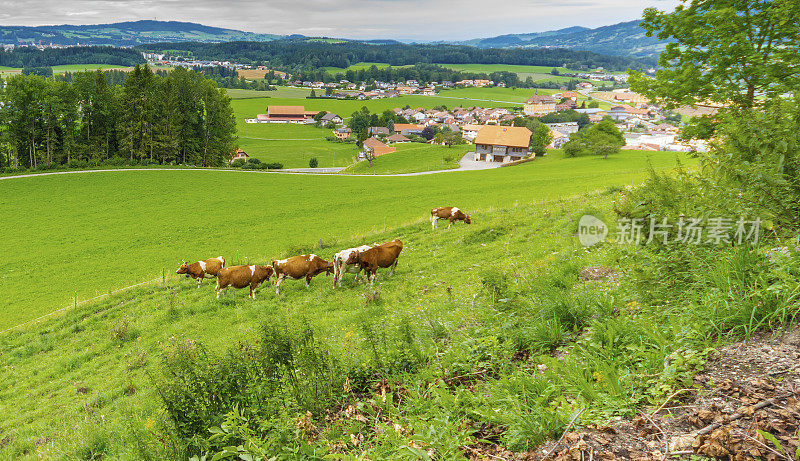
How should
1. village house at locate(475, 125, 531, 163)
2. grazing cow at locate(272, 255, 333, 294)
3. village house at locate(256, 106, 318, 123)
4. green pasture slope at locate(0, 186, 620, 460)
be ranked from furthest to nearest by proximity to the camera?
1. village house at locate(256, 106, 318, 123)
2. village house at locate(475, 125, 531, 163)
3. grazing cow at locate(272, 255, 333, 294)
4. green pasture slope at locate(0, 186, 620, 460)

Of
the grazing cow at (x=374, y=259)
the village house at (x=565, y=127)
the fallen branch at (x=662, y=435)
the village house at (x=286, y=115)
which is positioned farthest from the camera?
the village house at (x=565, y=127)

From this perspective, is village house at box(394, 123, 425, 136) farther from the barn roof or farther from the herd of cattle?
the herd of cattle

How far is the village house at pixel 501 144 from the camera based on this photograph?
86062 millimetres

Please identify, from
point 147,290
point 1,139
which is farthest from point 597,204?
point 1,139

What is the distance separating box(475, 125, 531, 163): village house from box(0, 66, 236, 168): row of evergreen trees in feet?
167

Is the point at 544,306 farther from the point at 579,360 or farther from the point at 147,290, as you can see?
the point at 147,290

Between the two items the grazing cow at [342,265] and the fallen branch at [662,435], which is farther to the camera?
the grazing cow at [342,265]

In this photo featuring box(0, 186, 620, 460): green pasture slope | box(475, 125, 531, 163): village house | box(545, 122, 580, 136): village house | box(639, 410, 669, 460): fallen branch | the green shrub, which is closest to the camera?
box(639, 410, 669, 460): fallen branch

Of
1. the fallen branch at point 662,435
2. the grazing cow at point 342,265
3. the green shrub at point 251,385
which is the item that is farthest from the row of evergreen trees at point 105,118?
the fallen branch at point 662,435

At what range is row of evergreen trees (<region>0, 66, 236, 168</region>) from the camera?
55.7 m

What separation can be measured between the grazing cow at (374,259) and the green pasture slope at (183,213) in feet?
29.1

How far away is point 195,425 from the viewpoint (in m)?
5.04

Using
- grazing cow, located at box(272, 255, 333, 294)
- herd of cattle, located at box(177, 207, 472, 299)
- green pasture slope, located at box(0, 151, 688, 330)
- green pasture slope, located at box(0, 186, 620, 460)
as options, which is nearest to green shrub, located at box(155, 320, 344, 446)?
green pasture slope, located at box(0, 186, 620, 460)

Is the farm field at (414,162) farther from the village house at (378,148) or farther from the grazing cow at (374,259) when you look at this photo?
the grazing cow at (374,259)
